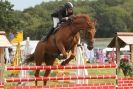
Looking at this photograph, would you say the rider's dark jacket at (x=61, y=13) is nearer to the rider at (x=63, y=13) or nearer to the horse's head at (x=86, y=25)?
the rider at (x=63, y=13)

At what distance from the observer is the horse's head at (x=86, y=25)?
8.49 meters

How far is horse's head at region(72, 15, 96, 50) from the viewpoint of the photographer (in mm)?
8495

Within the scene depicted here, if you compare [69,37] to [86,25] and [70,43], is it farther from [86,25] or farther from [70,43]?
[86,25]

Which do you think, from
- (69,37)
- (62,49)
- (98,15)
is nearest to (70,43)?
(69,37)

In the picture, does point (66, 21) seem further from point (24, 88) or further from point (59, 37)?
point (24, 88)

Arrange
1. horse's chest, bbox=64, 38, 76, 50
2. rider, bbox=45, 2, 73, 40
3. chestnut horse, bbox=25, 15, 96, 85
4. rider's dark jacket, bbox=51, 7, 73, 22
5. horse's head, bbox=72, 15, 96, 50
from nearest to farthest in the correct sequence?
1. horse's head, bbox=72, 15, 96, 50
2. chestnut horse, bbox=25, 15, 96, 85
3. horse's chest, bbox=64, 38, 76, 50
4. rider, bbox=45, 2, 73, 40
5. rider's dark jacket, bbox=51, 7, 73, 22

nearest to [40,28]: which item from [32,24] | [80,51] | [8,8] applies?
[32,24]

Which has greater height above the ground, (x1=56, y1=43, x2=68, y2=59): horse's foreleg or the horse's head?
the horse's head

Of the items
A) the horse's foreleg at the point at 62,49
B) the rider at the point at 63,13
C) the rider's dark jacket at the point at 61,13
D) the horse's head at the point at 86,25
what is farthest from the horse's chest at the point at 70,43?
the rider's dark jacket at the point at 61,13

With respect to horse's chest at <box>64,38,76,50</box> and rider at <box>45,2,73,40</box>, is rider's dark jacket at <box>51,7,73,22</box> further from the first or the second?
horse's chest at <box>64,38,76,50</box>

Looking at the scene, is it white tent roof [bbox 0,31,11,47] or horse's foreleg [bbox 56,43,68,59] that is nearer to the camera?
white tent roof [bbox 0,31,11,47]

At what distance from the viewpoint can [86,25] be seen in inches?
349

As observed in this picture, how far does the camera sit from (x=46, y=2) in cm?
9962

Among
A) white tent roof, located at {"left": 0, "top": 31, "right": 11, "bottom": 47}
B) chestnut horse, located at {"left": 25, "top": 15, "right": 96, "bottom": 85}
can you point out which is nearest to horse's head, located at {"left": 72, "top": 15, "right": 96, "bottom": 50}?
chestnut horse, located at {"left": 25, "top": 15, "right": 96, "bottom": 85}
